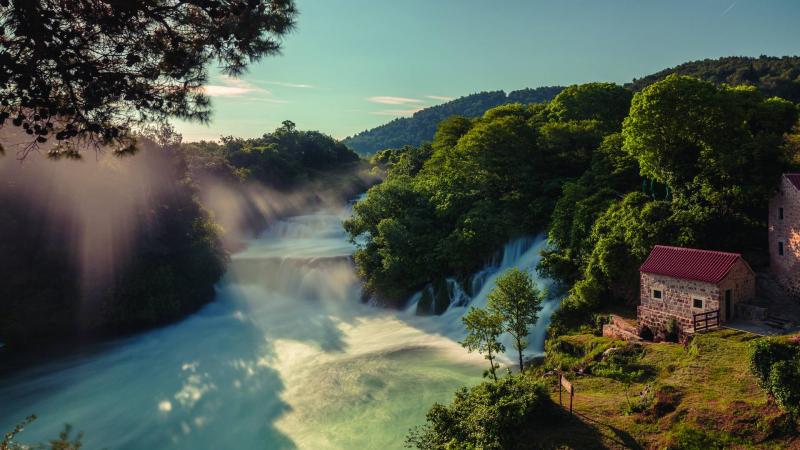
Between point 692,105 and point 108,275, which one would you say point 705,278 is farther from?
point 108,275

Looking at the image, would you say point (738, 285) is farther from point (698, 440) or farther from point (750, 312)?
point (698, 440)

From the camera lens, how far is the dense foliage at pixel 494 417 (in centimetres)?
1448

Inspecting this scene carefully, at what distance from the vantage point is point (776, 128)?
27562mm

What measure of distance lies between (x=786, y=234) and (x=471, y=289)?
1664 centimetres

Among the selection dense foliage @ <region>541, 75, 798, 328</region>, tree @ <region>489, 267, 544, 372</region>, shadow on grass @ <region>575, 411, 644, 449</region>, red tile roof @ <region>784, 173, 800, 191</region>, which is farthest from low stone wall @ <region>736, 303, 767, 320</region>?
shadow on grass @ <region>575, 411, 644, 449</region>

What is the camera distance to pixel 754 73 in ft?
241

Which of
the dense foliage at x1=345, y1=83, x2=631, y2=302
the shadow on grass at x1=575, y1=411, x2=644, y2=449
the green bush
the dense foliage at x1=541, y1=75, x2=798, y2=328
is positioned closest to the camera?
the green bush

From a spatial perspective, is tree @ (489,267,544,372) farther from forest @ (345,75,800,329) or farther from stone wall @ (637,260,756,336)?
forest @ (345,75,800,329)

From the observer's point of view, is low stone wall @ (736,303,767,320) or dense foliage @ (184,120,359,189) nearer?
low stone wall @ (736,303,767,320)

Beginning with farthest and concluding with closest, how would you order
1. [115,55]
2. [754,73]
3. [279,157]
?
1. [279,157]
2. [754,73]
3. [115,55]

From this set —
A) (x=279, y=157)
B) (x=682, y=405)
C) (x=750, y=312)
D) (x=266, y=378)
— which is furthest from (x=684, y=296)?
(x=279, y=157)

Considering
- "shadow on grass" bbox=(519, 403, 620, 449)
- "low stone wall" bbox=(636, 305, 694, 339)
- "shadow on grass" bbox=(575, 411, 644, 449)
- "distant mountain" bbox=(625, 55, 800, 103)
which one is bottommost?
"shadow on grass" bbox=(519, 403, 620, 449)

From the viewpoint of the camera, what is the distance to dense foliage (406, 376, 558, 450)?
14.5m

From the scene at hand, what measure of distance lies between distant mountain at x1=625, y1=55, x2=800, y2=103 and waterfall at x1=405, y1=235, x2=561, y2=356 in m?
38.3
